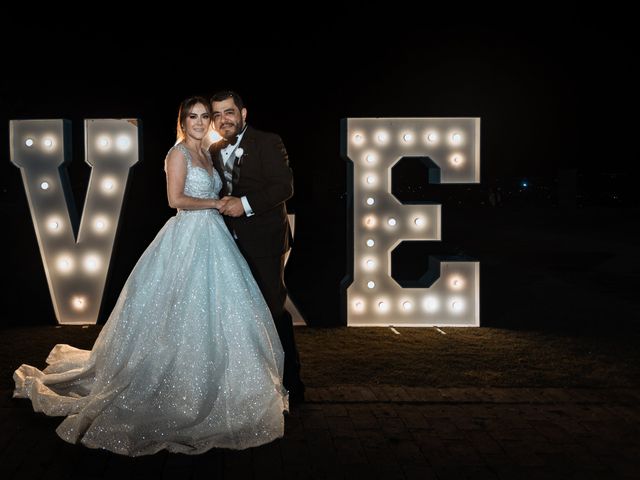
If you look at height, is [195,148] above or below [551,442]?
above

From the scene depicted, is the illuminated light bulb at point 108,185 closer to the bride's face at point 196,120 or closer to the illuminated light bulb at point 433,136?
the illuminated light bulb at point 433,136

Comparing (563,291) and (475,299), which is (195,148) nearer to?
(475,299)

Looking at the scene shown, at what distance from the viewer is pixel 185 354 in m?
5.02

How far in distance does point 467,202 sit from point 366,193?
1907 inches

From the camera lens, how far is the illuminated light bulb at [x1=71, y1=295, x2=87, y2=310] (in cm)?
895

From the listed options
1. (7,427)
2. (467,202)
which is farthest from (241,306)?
(467,202)

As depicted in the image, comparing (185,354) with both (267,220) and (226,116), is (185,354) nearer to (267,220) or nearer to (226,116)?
(267,220)

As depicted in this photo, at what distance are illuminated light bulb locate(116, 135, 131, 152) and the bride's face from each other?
3646 mm

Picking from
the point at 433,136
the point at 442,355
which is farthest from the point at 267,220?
the point at 433,136

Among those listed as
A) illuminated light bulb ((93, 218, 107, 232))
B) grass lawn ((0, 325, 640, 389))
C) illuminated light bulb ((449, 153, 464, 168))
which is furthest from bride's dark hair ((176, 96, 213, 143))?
illuminated light bulb ((449, 153, 464, 168))

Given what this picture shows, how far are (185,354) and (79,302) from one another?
435cm

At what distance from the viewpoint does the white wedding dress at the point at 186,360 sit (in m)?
4.74

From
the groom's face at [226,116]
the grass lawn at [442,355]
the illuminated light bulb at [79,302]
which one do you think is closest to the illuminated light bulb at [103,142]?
the illuminated light bulb at [79,302]

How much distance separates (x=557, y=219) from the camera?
31891mm
